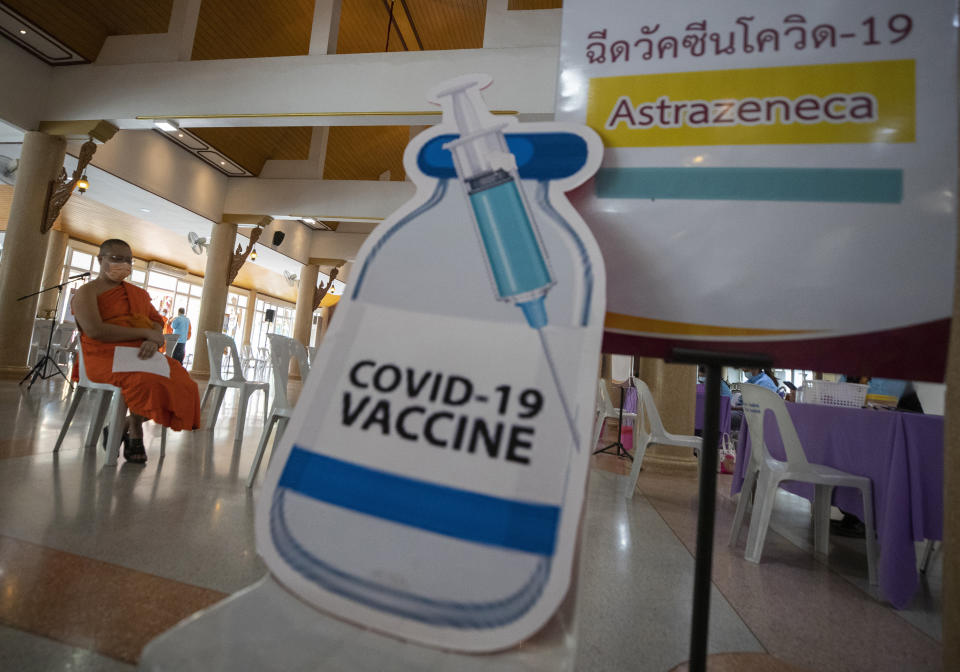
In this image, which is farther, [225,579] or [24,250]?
[24,250]

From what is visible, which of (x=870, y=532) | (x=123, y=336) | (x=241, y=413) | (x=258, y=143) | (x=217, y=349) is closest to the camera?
(x=870, y=532)

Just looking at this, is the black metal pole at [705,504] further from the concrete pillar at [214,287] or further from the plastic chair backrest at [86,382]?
the concrete pillar at [214,287]

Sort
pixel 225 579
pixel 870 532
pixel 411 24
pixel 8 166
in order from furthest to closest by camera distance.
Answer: pixel 411 24, pixel 8 166, pixel 870 532, pixel 225 579

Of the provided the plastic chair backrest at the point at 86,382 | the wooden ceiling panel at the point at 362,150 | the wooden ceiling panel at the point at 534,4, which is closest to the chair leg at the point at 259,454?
the plastic chair backrest at the point at 86,382

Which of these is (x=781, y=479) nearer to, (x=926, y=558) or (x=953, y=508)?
(x=926, y=558)

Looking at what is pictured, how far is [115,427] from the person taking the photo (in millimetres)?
2277

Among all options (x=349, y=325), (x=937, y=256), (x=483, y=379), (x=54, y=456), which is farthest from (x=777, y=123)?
(x=54, y=456)

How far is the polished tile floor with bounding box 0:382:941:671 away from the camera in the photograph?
102cm

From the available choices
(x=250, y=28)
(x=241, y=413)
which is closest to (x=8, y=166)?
(x=250, y=28)

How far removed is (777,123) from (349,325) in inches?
26.0

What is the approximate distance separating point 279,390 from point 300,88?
12.0ft

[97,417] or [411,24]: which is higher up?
[411,24]

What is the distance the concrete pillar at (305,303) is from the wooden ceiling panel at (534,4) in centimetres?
760

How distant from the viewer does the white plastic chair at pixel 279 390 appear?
230 centimetres
